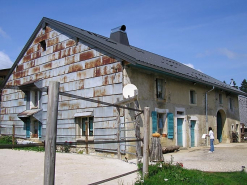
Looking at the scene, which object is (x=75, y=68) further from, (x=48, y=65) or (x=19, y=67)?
(x=19, y=67)

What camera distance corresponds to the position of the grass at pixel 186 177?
6036 millimetres

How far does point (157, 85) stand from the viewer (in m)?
13.8

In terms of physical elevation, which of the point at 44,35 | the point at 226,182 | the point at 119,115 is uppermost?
the point at 44,35

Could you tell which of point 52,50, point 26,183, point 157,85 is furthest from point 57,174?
point 52,50

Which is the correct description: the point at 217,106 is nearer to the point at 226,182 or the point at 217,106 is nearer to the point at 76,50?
the point at 76,50

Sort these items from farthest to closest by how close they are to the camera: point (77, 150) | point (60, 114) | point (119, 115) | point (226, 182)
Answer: point (60, 114), point (77, 150), point (119, 115), point (226, 182)

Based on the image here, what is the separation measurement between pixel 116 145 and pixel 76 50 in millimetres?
5561

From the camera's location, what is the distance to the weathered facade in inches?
483

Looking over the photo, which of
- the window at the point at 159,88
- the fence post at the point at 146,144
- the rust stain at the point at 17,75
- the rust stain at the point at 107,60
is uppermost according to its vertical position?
the rust stain at the point at 17,75

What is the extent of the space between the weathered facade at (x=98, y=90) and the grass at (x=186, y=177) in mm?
3849

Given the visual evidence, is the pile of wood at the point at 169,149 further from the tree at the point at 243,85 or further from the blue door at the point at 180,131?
the tree at the point at 243,85

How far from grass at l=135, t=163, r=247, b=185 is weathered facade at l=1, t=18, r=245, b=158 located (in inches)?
152

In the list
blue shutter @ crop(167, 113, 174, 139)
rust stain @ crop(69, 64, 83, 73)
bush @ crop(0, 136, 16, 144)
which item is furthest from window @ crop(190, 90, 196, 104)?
bush @ crop(0, 136, 16, 144)

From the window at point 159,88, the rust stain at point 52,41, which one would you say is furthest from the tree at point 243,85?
the rust stain at point 52,41
